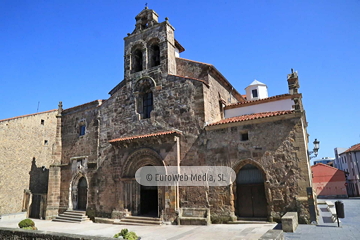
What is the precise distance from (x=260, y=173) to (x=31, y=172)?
18.0m

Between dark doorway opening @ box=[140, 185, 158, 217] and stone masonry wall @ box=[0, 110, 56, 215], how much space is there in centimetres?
1086

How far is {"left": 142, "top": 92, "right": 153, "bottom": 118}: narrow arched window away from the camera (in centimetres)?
1572

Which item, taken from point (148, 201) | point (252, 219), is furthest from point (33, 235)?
point (252, 219)

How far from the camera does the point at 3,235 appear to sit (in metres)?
9.48

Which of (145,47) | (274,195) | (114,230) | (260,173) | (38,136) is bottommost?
(114,230)

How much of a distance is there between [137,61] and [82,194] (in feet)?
32.8

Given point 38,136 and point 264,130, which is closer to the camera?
point 264,130

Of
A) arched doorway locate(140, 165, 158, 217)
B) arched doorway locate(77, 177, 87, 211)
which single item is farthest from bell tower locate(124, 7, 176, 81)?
arched doorway locate(77, 177, 87, 211)

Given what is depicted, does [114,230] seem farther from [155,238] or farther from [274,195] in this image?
[274,195]

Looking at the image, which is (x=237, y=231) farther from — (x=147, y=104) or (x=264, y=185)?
(x=147, y=104)

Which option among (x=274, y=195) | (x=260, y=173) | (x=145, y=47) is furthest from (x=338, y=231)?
(x=145, y=47)

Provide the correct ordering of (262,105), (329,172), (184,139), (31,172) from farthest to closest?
(329,172), (31,172), (262,105), (184,139)

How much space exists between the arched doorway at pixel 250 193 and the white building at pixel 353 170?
32.6 m

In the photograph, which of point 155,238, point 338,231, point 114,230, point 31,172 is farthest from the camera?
point 31,172
